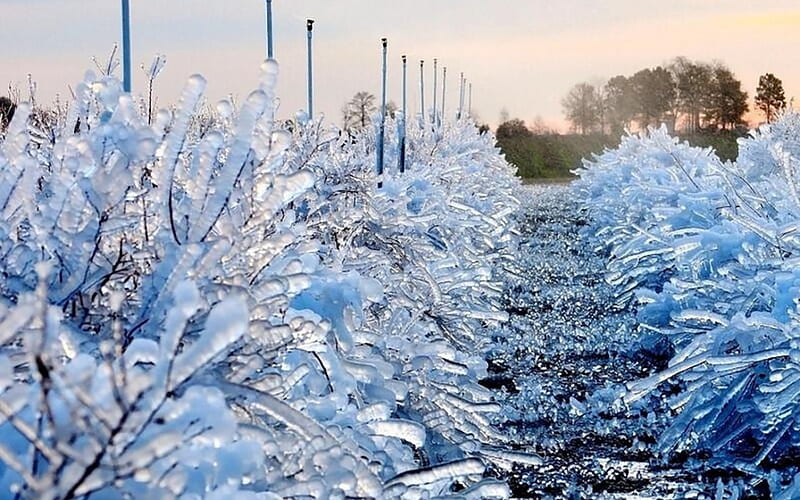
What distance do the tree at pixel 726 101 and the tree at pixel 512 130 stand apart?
13.5 meters

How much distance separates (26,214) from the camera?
205 centimetres

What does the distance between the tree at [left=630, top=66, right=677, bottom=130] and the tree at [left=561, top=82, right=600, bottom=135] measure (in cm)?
422

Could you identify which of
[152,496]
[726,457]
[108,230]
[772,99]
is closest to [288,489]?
[152,496]

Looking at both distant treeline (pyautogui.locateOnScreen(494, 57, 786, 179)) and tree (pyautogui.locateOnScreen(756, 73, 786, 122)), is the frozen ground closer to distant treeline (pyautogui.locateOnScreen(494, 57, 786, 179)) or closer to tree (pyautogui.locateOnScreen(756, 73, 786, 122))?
distant treeline (pyautogui.locateOnScreen(494, 57, 786, 179))

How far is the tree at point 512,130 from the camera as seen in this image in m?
65.4

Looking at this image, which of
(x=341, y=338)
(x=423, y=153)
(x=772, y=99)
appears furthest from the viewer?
→ (x=772, y=99)

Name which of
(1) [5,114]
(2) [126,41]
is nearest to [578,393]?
(2) [126,41]

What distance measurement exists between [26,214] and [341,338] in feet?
2.50

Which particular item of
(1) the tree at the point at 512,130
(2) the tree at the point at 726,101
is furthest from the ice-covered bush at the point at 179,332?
(2) the tree at the point at 726,101

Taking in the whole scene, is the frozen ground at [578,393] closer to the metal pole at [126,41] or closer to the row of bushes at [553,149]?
the metal pole at [126,41]

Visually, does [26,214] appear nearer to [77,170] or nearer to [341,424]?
[77,170]

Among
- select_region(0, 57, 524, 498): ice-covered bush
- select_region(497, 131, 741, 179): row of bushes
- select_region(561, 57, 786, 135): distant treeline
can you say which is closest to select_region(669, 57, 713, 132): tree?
select_region(561, 57, 786, 135): distant treeline

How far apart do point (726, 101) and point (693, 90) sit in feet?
10.7

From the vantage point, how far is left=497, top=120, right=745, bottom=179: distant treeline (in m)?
60.1
